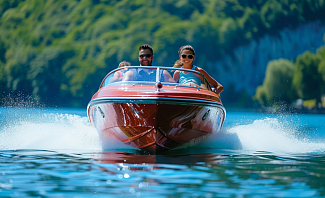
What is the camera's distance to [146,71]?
28.5ft

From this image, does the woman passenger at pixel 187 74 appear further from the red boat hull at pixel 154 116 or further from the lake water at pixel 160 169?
the lake water at pixel 160 169

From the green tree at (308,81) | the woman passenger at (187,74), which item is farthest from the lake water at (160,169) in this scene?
the green tree at (308,81)

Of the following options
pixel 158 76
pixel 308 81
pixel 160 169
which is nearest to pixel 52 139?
pixel 158 76

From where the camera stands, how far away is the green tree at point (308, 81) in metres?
59.6

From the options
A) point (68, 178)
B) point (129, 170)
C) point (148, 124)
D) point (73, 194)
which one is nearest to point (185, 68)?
point (148, 124)

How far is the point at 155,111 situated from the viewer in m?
7.70

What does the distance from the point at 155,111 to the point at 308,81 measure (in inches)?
2242

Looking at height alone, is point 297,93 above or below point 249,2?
below

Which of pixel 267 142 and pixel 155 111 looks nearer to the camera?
pixel 155 111

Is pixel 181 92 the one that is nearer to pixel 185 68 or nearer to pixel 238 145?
pixel 185 68

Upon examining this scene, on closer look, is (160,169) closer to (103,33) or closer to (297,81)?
(297,81)

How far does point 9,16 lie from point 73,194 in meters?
146

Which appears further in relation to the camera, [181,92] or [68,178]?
[181,92]

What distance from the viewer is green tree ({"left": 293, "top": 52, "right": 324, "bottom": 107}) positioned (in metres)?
59.6
